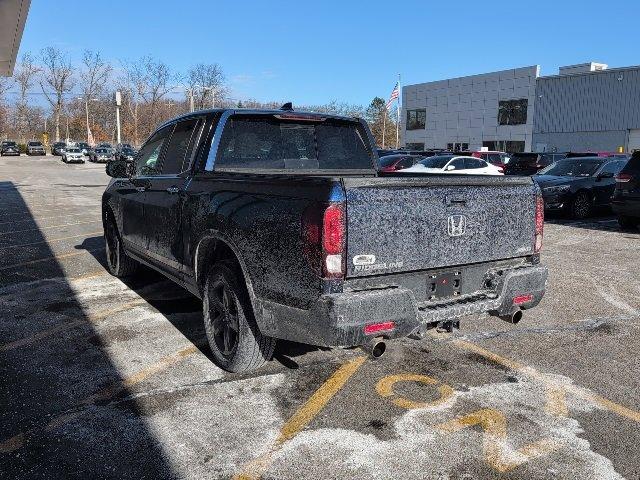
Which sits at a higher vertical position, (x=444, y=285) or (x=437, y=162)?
(x=437, y=162)

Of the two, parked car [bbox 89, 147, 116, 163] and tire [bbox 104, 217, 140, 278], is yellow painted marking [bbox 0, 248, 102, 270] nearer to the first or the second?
tire [bbox 104, 217, 140, 278]

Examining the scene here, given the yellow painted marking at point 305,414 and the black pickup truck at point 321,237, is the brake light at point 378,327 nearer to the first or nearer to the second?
the black pickup truck at point 321,237

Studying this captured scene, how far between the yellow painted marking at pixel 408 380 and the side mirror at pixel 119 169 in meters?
3.79

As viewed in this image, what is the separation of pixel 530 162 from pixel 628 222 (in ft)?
33.2

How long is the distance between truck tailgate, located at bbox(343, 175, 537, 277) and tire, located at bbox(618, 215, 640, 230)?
31.1ft

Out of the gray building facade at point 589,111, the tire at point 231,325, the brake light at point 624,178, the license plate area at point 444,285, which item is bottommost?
the tire at point 231,325

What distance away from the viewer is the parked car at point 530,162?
22.0m

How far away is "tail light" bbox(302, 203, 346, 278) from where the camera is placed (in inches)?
127

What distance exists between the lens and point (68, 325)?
17.8 ft

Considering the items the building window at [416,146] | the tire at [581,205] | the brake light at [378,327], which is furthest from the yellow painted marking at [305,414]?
the building window at [416,146]

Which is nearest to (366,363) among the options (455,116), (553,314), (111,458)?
(111,458)

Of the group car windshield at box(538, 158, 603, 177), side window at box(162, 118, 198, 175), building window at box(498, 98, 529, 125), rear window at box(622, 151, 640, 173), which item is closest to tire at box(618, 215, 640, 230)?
rear window at box(622, 151, 640, 173)

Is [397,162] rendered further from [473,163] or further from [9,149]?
[9,149]

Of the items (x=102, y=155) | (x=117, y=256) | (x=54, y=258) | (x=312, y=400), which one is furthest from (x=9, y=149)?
(x=312, y=400)
